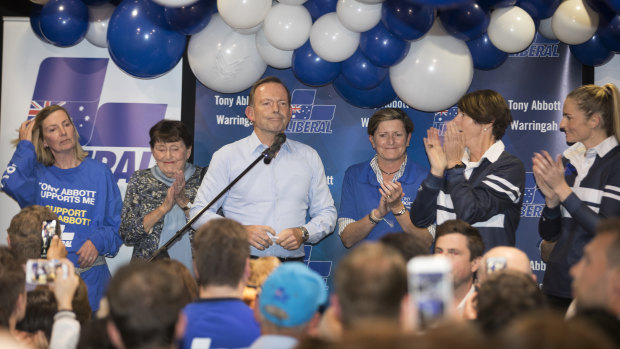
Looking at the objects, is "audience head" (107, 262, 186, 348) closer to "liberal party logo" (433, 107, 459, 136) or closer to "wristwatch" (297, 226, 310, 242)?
"wristwatch" (297, 226, 310, 242)

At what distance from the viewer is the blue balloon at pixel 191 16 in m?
4.37

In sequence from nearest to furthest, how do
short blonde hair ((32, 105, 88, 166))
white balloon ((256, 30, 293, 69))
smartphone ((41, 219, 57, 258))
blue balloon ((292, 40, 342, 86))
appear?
smartphone ((41, 219, 57, 258)) < blue balloon ((292, 40, 342, 86)) < white balloon ((256, 30, 293, 69)) < short blonde hair ((32, 105, 88, 166))

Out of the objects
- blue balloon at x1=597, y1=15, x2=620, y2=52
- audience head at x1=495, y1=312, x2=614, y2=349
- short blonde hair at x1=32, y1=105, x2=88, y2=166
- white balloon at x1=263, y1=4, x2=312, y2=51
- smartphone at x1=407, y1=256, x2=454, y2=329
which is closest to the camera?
audience head at x1=495, y1=312, x2=614, y2=349

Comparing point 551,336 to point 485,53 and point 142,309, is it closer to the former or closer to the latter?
point 142,309

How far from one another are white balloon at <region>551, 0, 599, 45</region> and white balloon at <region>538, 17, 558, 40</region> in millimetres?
264

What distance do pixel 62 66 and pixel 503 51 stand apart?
133 inches

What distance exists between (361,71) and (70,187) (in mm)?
2230

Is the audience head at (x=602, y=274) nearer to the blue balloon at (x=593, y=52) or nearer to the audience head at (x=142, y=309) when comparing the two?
the audience head at (x=142, y=309)

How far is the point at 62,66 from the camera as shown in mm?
5461

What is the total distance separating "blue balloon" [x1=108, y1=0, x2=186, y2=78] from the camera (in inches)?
177

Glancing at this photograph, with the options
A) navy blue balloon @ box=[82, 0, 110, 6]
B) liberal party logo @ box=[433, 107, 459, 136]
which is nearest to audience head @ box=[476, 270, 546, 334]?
liberal party logo @ box=[433, 107, 459, 136]

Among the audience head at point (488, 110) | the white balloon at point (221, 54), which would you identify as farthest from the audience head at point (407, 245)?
the white balloon at point (221, 54)

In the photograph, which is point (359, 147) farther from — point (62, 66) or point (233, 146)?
point (62, 66)

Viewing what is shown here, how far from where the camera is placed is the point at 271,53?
463 centimetres
